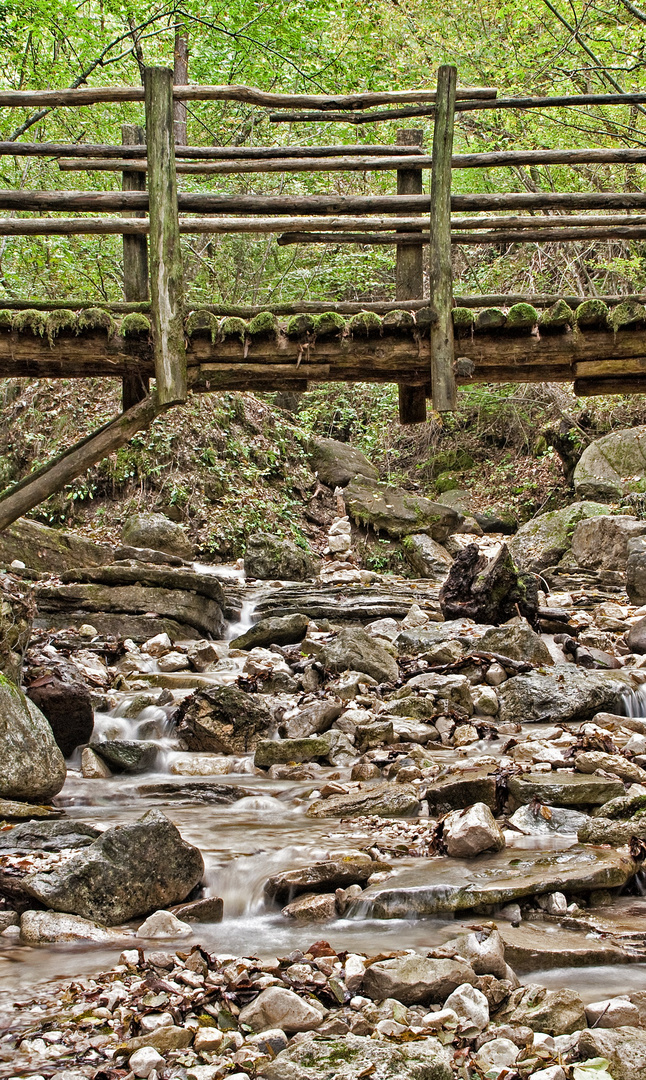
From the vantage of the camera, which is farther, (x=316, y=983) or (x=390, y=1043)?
(x=316, y=983)

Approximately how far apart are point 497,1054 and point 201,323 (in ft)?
15.0

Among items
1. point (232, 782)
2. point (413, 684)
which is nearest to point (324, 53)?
point (413, 684)

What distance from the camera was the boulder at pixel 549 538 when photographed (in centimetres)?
1304

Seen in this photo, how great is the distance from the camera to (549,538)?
13.5 meters

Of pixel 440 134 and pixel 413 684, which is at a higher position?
pixel 440 134

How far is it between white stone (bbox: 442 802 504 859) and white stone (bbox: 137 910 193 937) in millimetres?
1276

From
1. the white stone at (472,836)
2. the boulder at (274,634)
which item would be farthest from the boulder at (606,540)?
the white stone at (472,836)

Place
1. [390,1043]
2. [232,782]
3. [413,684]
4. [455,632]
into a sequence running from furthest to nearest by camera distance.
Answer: [455,632] → [413,684] → [232,782] → [390,1043]

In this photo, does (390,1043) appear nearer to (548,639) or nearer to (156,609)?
(548,639)

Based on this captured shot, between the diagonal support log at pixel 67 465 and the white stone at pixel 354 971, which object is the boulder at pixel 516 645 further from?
the white stone at pixel 354 971

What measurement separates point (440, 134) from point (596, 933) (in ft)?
16.6

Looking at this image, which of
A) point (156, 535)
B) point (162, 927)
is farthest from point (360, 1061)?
point (156, 535)

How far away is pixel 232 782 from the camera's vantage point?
5.35m

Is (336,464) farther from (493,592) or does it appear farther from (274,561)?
(493,592)
